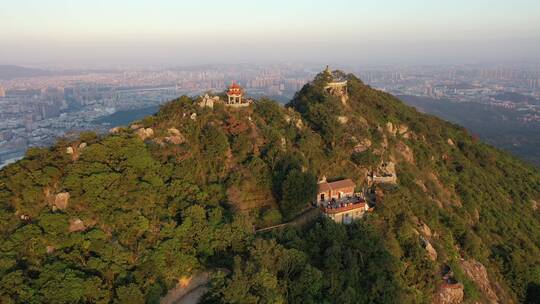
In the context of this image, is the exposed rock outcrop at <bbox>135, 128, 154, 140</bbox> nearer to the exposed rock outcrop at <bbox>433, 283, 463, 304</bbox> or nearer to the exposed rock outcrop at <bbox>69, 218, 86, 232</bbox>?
the exposed rock outcrop at <bbox>69, 218, 86, 232</bbox>

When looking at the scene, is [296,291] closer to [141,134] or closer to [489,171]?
[141,134]

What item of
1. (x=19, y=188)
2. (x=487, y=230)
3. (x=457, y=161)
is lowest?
(x=487, y=230)

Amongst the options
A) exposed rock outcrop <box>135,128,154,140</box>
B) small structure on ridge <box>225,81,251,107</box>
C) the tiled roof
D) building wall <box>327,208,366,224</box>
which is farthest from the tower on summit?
exposed rock outcrop <box>135,128,154,140</box>

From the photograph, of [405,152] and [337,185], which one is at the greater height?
[337,185]

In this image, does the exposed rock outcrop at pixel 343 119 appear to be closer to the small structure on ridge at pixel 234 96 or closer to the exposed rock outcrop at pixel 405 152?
the exposed rock outcrop at pixel 405 152

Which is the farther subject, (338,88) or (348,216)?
(338,88)

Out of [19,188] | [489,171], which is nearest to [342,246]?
[19,188]

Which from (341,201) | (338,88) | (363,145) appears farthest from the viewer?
(338,88)

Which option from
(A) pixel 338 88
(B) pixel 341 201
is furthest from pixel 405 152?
(B) pixel 341 201

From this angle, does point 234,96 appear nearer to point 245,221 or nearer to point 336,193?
point 336,193
